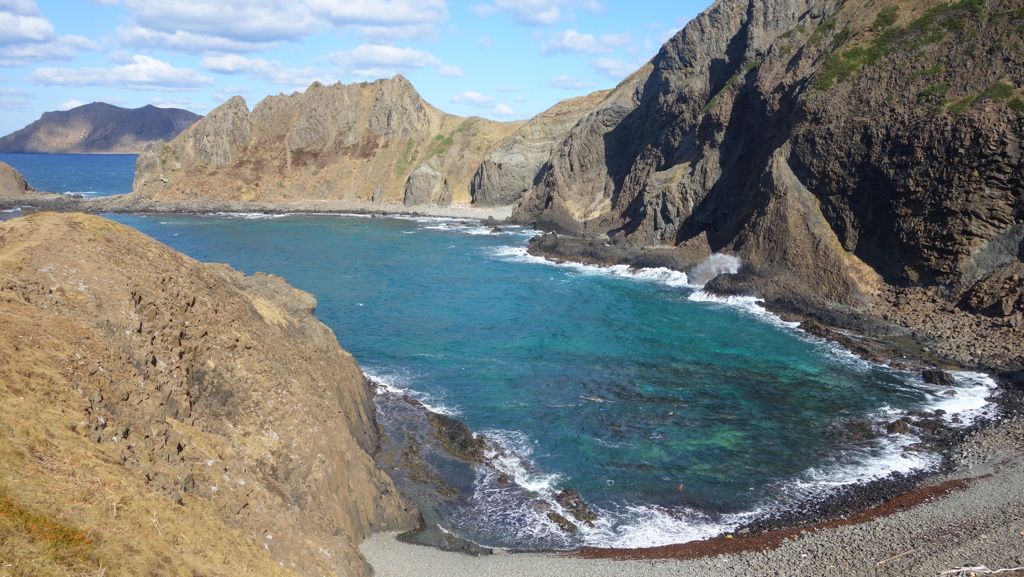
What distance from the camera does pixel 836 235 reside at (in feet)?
160

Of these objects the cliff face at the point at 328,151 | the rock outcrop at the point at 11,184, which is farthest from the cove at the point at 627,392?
the rock outcrop at the point at 11,184

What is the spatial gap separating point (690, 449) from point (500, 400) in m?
9.84

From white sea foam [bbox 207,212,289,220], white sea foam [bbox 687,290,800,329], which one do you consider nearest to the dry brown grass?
white sea foam [bbox 687,290,800,329]

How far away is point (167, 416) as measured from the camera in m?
16.4

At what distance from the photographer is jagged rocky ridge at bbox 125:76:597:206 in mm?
106938

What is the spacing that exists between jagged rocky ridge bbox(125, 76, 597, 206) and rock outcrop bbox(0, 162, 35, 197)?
67.7ft

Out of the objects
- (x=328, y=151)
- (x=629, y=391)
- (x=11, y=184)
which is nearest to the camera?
(x=629, y=391)

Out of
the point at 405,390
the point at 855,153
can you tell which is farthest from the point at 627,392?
the point at 855,153

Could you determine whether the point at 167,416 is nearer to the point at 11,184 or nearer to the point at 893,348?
the point at 893,348

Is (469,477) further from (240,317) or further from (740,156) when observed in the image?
(740,156)

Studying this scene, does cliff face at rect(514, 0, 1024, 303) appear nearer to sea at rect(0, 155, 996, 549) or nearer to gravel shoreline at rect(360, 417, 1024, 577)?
sea at rect(0, 155, 996, 549)

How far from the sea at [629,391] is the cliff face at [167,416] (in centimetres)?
605

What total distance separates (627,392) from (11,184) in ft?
414

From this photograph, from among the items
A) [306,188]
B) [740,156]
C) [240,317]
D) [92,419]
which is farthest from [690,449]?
[306,188]
